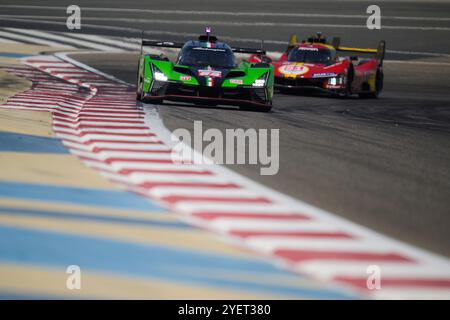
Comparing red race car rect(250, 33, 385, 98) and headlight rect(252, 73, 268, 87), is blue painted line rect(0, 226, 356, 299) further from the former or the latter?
red race car rect(250, 33, 385, 98)

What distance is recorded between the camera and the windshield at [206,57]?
17.5m

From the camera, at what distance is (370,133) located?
14297 mm

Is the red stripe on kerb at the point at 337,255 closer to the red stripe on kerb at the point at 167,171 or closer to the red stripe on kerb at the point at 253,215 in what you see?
the red stripe on kerb at the point at 253,215

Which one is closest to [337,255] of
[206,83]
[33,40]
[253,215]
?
[253,215]

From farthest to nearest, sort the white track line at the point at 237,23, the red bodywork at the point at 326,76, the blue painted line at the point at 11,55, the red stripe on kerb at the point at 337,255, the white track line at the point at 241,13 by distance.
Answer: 1. the white track line at the point at 241,13
2. the white track line at the point at 237,23
3. the blue painted line at the point at 11,55
4. the red bodywork at the point at 326,76
5. the red stripe on kerb at the point at 337,255

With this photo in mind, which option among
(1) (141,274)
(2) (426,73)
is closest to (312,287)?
(1) (141,274)

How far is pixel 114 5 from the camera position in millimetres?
44875

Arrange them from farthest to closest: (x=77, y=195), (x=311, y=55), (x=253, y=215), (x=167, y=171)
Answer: (x=311, y=55) → (x=167, y=171) → (x=77, y=195) → (x=253, y=215)

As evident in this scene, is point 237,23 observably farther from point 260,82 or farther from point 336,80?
point 260,82

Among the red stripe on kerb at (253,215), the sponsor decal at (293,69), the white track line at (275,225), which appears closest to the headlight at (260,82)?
the sponsor decal at (293,69)

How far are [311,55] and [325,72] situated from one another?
1.12m
